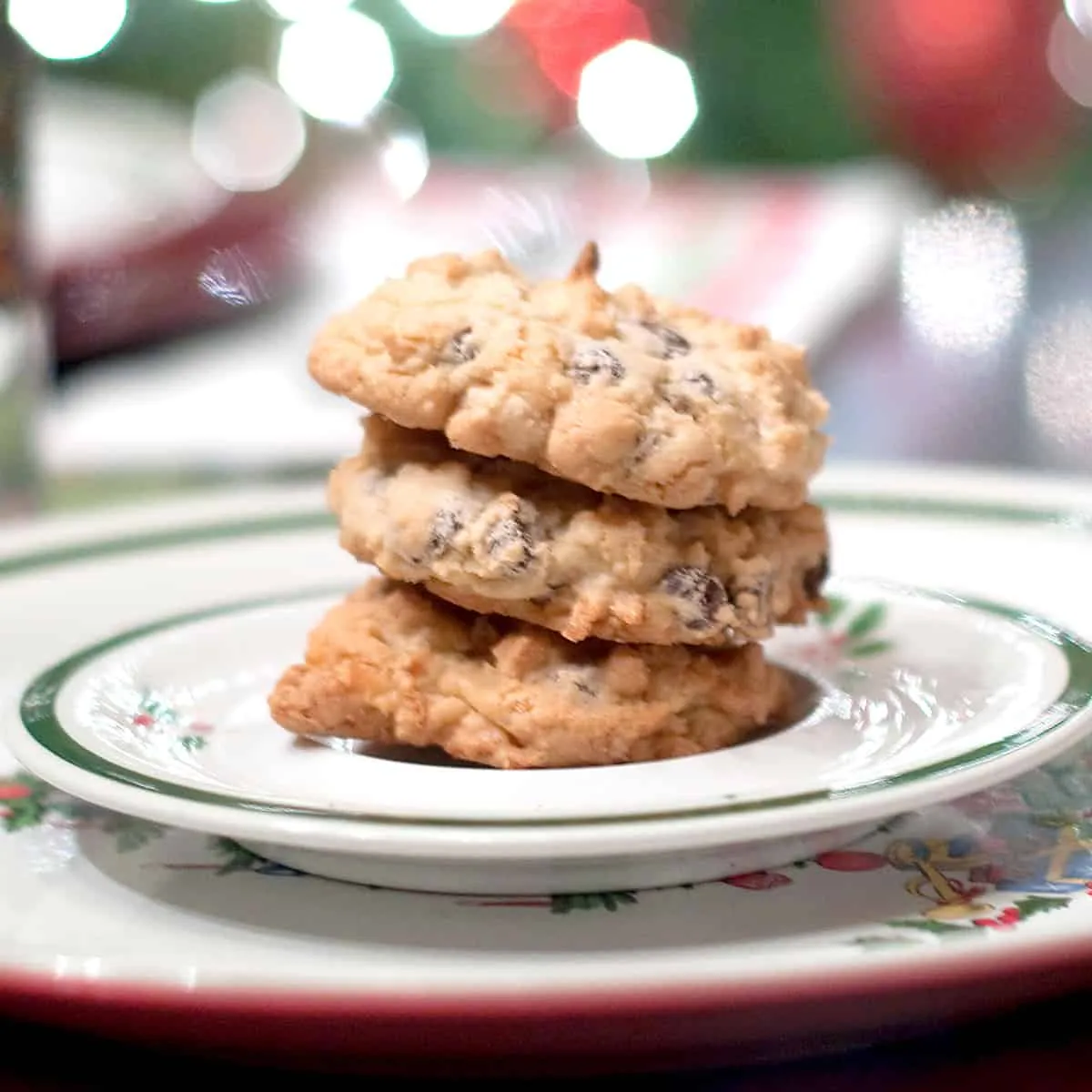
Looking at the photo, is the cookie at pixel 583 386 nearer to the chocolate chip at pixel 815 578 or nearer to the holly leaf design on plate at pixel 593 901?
the chocolate chip at pixel 815 578

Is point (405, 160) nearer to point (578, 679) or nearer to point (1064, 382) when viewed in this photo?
point (1064, 382)

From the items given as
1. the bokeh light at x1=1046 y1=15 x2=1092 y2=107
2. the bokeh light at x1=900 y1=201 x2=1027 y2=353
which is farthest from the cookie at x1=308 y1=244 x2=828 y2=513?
the bokeh light at x1=1046 y1=15 x2=1092 y2=107

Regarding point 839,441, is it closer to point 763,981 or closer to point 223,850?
point 223,850

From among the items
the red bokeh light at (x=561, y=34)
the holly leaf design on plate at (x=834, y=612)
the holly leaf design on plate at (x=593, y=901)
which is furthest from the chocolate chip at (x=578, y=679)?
the red bokeh light at (x=561, y=34)

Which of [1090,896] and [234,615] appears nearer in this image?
[1090,896]

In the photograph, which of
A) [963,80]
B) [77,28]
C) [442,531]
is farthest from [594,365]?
[77,28]

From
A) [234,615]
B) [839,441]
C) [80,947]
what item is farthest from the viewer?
[839,441]

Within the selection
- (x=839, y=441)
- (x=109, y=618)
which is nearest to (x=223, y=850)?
(x=109, y=618)
